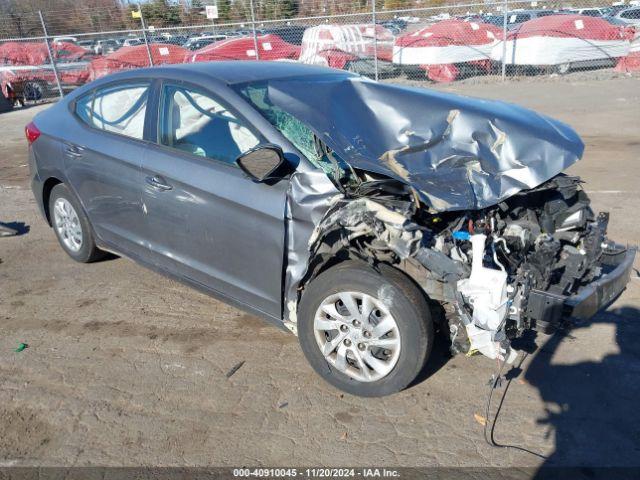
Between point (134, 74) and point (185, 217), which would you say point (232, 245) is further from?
point (134, 74)

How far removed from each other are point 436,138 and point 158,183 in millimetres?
1895

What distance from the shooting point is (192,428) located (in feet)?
10.2

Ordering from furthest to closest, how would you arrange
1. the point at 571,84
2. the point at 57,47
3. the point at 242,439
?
the point at 57,47, the point at 571,84, the point at 242,439

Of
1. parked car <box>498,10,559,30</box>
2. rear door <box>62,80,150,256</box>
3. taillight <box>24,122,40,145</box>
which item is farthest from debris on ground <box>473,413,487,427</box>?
parked car <box>498,10,559,30</box>

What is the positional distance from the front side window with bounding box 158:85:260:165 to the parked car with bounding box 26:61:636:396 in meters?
0.01

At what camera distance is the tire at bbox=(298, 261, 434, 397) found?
300 cm

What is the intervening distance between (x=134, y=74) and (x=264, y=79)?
3.85ft

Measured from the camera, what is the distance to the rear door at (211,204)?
341 cm

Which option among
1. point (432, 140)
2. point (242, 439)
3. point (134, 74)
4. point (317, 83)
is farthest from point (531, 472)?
point (134, 74)

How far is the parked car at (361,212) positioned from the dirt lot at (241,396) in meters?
0.33

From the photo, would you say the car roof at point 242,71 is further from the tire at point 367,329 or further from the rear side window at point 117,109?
the tire at point 367,329

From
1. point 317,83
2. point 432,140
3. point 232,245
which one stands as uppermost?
point 317,83

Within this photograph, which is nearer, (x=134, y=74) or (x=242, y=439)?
(x=242, y=439)

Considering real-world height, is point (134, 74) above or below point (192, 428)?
above
